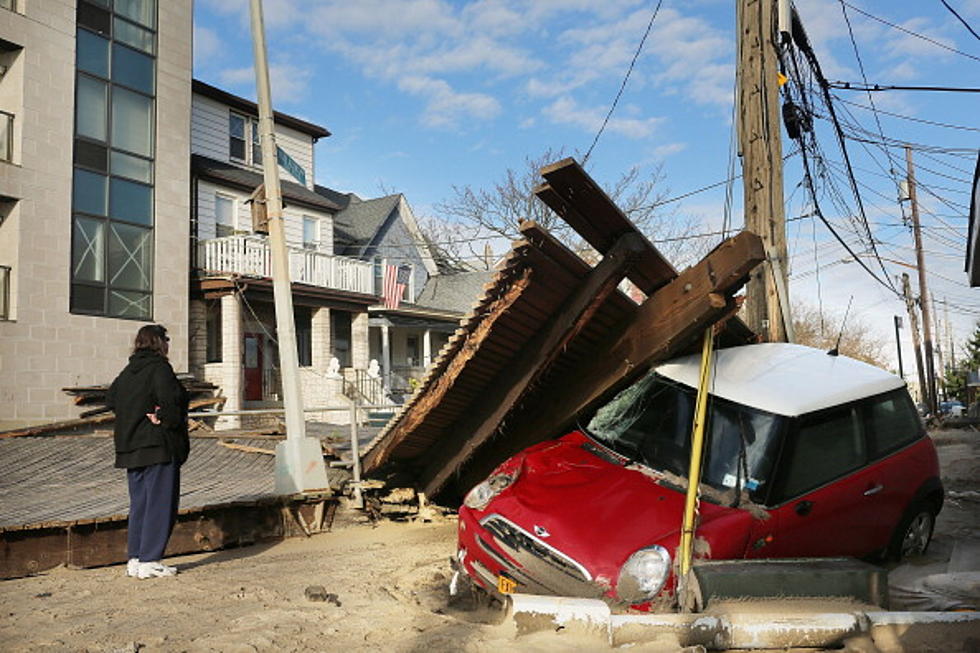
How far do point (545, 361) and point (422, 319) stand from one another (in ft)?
71.4

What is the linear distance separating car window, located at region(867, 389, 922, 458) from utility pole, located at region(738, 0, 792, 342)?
2225 millimetres

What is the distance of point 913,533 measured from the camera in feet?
20.7

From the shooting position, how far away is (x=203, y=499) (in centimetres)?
792

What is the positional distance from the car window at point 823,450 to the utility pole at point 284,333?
16.4 feet

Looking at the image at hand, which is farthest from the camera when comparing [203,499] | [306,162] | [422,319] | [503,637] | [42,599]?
[422,319]

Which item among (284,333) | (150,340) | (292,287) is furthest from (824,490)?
(292,287)

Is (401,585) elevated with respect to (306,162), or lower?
lower

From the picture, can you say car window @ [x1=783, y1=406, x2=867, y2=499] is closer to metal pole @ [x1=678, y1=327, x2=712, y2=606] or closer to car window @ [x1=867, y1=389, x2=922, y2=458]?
car window @ [x1=867, y1=389, x2=922, y2=458]

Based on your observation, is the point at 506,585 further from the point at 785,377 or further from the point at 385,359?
the point at 385,359

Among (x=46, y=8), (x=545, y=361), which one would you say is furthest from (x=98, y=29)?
(x=545, y=361)

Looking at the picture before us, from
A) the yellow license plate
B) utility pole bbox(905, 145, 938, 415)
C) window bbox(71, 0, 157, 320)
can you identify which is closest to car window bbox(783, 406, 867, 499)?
Answer: the yellow license plate

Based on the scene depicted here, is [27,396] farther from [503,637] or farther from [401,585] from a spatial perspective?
[503,637]

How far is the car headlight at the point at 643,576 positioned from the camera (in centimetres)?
422

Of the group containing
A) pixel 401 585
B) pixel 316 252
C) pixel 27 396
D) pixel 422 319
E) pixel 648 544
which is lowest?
pixel 401 585
